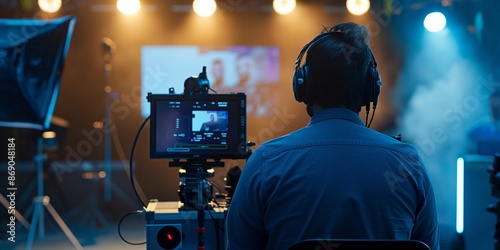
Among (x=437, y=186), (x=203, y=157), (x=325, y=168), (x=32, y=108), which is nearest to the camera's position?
(x=325, y=168)

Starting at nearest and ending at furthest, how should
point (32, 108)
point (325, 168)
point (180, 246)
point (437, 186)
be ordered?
point (325, 168) → point (180, 246) → point (32, 108) → point (437, 186)

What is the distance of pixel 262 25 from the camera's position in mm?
6613

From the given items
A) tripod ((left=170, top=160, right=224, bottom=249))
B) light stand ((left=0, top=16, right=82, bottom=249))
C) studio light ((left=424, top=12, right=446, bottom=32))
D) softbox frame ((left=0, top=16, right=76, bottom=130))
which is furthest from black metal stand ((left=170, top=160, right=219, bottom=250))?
studio light ((left=424, top=12, right=446, bottom=32))

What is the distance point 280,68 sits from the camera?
21.7 ft

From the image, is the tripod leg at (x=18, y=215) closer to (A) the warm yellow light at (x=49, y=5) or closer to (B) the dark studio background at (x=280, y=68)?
(B) the dark studio background at (x=280, y=68)

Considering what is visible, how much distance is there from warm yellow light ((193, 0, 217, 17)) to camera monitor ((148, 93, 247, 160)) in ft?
13.3

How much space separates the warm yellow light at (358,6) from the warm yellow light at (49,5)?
343 cm

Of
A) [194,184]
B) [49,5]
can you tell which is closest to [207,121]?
[194,184]

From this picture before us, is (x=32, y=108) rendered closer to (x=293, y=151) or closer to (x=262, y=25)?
(x=262, y=25)

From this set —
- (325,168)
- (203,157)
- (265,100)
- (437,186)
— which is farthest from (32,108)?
(325,168)

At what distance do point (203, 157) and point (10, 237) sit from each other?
3.22 metres

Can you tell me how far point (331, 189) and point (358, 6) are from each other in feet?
18.7

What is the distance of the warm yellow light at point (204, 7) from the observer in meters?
6.41

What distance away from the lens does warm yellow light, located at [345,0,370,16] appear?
653 centimetres
